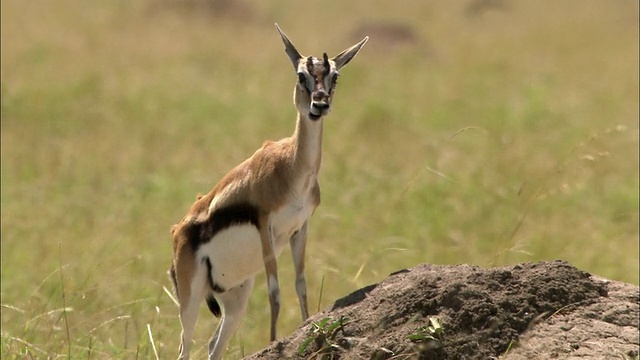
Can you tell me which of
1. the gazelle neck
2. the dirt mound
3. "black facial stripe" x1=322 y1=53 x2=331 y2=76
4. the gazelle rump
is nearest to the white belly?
the gazelle rump

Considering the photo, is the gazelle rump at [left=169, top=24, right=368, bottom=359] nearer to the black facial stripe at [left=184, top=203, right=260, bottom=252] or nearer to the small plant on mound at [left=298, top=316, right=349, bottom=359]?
the black facial stripe at [left=184, top=203, right=260, bottom=252]

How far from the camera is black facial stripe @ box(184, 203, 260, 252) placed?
713 centimetres

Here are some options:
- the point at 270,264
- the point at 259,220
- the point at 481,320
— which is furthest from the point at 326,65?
the point at 481,320

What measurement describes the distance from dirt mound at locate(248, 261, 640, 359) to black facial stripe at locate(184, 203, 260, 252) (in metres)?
1.29

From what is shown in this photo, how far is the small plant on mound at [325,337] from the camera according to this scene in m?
5.66

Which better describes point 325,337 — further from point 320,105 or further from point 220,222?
point 220,222

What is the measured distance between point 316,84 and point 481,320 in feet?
6.09

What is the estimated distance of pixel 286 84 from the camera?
2500cm

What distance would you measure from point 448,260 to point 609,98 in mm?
12630

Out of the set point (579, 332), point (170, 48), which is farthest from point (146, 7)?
point (579, 332)

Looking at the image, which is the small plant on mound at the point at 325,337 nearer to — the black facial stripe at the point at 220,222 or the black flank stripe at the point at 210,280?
the black facial stripe at the point at 220,222

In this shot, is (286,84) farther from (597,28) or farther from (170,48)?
(597,28)

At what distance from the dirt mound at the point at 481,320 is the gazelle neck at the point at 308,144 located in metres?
Answer: 1.26

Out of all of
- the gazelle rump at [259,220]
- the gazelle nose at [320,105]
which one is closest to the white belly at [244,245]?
the gazelle rump at [259,220]
